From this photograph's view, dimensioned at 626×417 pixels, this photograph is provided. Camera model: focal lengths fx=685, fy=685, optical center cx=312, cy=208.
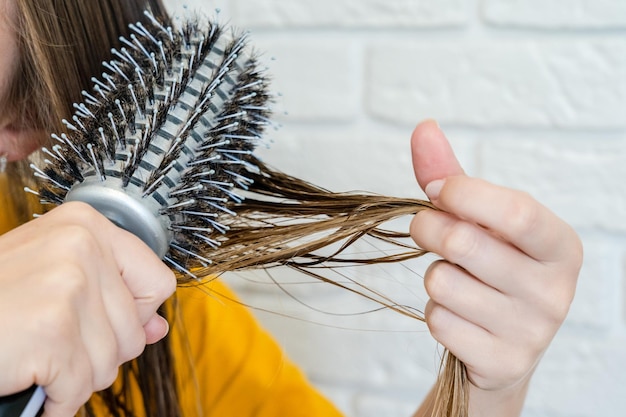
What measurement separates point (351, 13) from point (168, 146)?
37 cm

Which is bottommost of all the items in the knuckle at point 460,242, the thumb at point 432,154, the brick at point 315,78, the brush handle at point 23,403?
the brush handle at point 23,403

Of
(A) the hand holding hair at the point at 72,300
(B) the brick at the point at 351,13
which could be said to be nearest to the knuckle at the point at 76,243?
(A) the hand holding hair at the point at 72,300

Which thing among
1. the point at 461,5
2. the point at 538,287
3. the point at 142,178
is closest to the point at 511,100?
the point at 461,5

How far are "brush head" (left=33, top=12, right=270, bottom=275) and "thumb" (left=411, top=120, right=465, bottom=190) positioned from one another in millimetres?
117

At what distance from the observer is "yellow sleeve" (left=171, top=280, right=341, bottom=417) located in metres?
0.73

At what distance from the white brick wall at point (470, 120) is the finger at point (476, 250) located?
0.30m

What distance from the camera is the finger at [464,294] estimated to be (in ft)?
1.43

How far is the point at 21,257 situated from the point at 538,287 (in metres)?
0.31

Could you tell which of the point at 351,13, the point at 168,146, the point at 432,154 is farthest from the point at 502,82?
the point at 168,146

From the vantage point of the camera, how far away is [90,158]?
1.41 feet

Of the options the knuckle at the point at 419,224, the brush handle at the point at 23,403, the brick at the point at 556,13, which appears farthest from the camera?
the brick at the point at 556,13

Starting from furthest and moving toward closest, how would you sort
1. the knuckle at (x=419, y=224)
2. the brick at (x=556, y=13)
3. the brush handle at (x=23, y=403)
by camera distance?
1. the brick at (x=556, y=13)
2. the knuckle at (x=419, y=224)
3. the brush handle at (x=23, y=403)

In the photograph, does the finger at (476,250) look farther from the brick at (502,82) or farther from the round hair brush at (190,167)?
the brick at (502,82)

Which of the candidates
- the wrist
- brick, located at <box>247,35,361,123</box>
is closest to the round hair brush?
the wrist
